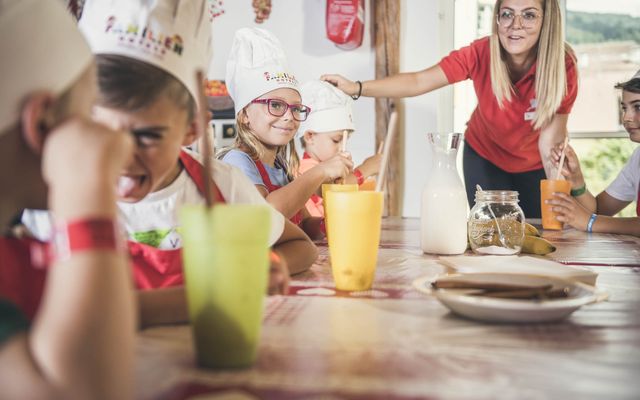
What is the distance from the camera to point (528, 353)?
0.66 metres

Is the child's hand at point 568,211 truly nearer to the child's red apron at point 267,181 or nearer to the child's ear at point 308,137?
the child's red apron at point 267,181

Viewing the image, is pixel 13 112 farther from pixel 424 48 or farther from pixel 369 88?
pixel 424 48

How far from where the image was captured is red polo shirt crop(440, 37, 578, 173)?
9.87 ft

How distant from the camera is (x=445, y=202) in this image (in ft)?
4.81

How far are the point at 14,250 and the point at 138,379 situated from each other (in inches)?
Result: 7.0

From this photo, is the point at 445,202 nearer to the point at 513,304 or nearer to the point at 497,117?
the point at 513,304

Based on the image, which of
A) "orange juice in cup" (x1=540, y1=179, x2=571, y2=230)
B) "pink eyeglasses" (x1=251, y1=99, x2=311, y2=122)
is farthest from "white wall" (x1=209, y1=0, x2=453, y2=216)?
"orange juice in cup" (x1=540, y1=179, x2=571, y2=230)

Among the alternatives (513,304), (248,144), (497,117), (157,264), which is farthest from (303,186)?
(497,117)

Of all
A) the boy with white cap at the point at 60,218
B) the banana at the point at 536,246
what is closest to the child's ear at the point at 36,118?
the boy with white cap at the point at 60,218

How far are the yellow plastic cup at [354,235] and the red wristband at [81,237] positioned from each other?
1.69 feet

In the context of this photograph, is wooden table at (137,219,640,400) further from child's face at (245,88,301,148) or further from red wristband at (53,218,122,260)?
child's face at (245,88,301,148)

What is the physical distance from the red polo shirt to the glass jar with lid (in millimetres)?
1557

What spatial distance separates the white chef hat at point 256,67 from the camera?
7.52 ft

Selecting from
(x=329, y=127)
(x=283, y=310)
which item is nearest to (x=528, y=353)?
(x=283, y=310)
